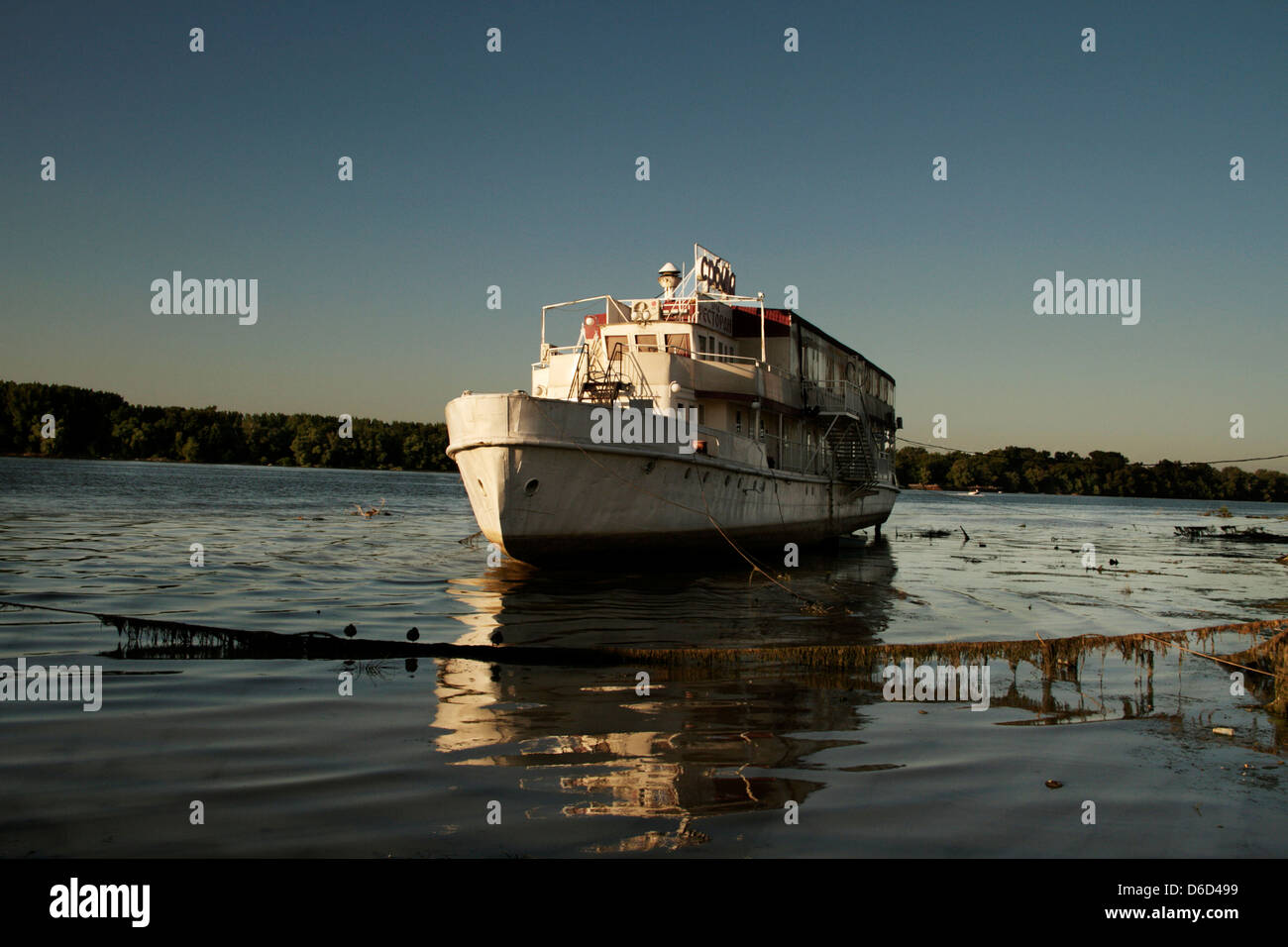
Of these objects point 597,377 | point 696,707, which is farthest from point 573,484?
point 696,707

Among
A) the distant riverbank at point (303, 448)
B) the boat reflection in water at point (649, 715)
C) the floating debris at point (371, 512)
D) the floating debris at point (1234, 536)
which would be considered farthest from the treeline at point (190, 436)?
the boat reflection in water at point (649, 715)

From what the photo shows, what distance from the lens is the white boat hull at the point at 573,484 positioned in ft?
58.3

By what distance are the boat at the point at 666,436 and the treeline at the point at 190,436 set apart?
396ft

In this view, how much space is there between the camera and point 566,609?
50.3ft

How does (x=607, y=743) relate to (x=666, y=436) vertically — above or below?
below

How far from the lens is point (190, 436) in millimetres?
145875

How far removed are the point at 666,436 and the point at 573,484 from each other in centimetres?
240

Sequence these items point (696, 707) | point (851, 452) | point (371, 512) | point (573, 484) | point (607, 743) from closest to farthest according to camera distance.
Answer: point (607, 743)
point (696, 707)
point (573, 484)
point (851, 452)
point (371, 512)

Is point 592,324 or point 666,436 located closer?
point 666,436

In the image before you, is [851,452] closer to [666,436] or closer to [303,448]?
[666,436]

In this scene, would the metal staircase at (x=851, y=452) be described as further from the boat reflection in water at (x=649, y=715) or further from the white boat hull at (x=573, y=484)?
the boat reflection in water at (x=649, y=715)

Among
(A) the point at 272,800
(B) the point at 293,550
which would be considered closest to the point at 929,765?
(A) the point at 272,800
